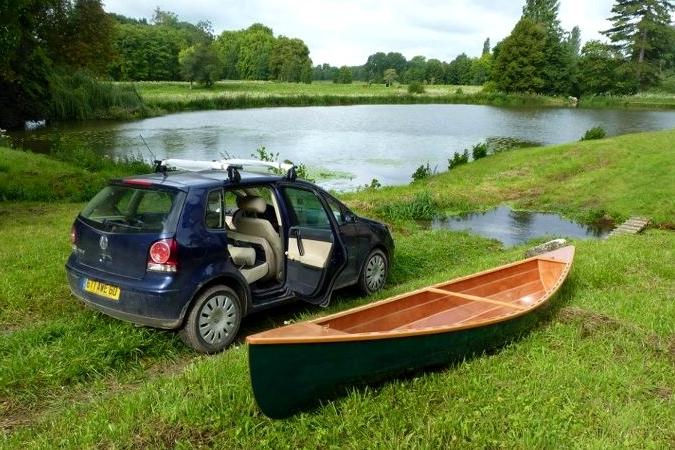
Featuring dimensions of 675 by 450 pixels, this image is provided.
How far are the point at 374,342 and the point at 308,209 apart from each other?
3244 millimetres

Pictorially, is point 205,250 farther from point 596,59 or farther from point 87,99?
point 596,59

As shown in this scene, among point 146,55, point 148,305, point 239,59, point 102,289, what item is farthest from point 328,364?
point 239,59

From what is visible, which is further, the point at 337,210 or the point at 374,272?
the point at 374,272

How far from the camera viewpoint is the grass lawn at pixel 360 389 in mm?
4074

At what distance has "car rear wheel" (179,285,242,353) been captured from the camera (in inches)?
228

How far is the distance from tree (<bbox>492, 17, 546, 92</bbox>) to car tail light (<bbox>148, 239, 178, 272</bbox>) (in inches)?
3247

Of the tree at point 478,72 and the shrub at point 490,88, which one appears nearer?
the shrub at point 490,88

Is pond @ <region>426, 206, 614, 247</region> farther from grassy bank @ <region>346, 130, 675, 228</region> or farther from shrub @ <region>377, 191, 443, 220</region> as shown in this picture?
grassy bank @ <region>346, 130, 675, 228</region>

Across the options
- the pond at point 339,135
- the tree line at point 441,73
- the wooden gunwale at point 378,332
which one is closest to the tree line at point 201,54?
the tree line at point 441,73

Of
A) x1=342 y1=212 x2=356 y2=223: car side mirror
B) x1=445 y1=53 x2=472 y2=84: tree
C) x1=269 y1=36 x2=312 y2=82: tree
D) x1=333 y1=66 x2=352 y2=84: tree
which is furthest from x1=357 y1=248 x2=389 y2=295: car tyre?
x1=333 y1=66 x2=352 y2=84: tree

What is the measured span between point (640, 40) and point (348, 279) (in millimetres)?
85686

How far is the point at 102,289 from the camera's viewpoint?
19.2 feet

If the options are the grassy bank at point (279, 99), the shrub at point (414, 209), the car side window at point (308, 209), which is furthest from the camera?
the grassy bank at point (279, 99)

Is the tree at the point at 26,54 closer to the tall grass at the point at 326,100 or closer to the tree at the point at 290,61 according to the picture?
the tall grass at the point at 326,100
